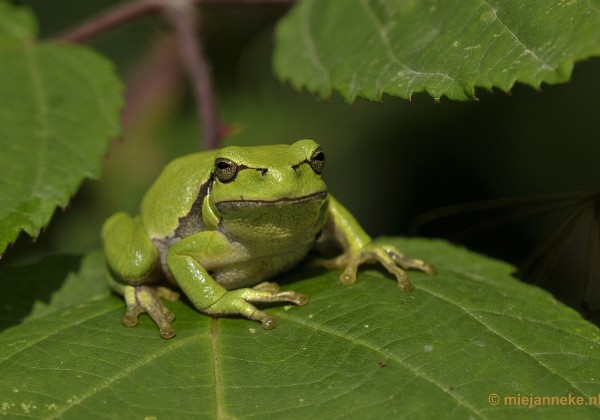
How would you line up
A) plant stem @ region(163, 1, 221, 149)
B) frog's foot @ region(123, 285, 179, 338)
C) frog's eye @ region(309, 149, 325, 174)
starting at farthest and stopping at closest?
plant stem @ region(163, 1, 221, 149)
frog's eye @ region(309, 149, 325, 174)
frog's foot @ region(123, 285, 179, 338)

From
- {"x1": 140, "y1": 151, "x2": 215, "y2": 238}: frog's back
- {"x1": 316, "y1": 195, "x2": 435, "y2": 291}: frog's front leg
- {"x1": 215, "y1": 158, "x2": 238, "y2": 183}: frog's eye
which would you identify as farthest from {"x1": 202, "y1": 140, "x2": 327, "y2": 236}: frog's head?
→ {"x1": 316, "y1": 195, "x2": 435, "y2": 291}: frog's front leg

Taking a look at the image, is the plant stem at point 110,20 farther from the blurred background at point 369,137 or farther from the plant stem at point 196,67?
the blurred background at point 369,137

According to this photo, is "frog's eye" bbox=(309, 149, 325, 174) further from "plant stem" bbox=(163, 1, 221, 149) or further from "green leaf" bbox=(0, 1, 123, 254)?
"green leaf" bbox=(0, 1, 123, 254)

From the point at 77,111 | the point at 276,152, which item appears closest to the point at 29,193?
the point at 77,111

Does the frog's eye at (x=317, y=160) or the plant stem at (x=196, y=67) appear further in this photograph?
the plant stem at (x=196, y=67)

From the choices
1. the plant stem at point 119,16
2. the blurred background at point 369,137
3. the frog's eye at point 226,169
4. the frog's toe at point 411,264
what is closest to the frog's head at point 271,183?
the frog's eye at point 226,169

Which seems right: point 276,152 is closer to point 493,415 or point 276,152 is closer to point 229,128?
point 229,128
